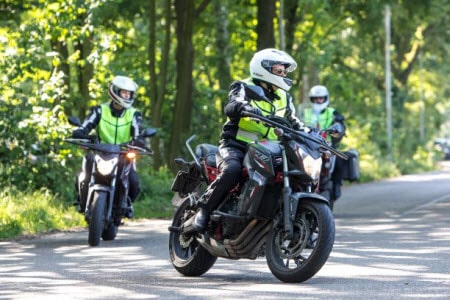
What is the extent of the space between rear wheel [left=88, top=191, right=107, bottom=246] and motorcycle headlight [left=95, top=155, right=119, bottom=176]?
0.27 meters

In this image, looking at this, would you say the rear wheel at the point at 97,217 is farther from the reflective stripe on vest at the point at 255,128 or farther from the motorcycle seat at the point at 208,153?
the reflective stripe on vest at the point at 255,128

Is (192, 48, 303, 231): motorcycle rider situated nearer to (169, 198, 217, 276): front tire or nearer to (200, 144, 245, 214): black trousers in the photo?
(200, 144, 245, 214): black trousers

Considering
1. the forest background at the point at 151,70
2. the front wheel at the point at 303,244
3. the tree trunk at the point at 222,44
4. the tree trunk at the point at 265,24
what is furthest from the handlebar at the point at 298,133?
the tree trunk at the point at 222,44

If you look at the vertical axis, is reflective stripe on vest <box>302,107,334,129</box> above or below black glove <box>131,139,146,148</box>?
above

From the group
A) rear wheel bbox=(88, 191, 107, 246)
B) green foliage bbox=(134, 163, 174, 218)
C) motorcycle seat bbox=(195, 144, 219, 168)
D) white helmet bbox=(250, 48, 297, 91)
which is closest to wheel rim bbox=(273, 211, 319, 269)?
motorcycle seat bbox=(195, 144, 219, 168)

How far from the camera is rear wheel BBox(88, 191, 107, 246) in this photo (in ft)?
45.8

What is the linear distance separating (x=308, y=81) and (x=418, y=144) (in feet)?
29.2

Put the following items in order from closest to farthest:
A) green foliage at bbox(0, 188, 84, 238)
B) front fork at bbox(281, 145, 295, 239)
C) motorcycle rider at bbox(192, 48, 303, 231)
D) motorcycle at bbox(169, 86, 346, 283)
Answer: motorcycle at bbox(169, 86, 346, 283)
front fork at bbox(281, 145, 295, 239)
motorcycle rider at bbox(192, 48, 303, 231)
green foliage at bbox(0, 188, 84, 238)

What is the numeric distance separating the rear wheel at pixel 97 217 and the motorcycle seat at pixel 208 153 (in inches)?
131

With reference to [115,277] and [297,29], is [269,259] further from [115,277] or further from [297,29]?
[297,29]

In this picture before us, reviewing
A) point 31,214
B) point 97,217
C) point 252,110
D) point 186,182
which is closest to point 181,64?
point 31,214

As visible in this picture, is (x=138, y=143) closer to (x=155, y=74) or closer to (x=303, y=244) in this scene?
(x=303, y=244)

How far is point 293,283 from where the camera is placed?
9.43 m

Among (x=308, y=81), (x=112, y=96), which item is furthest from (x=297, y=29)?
(x=112, y=96)
